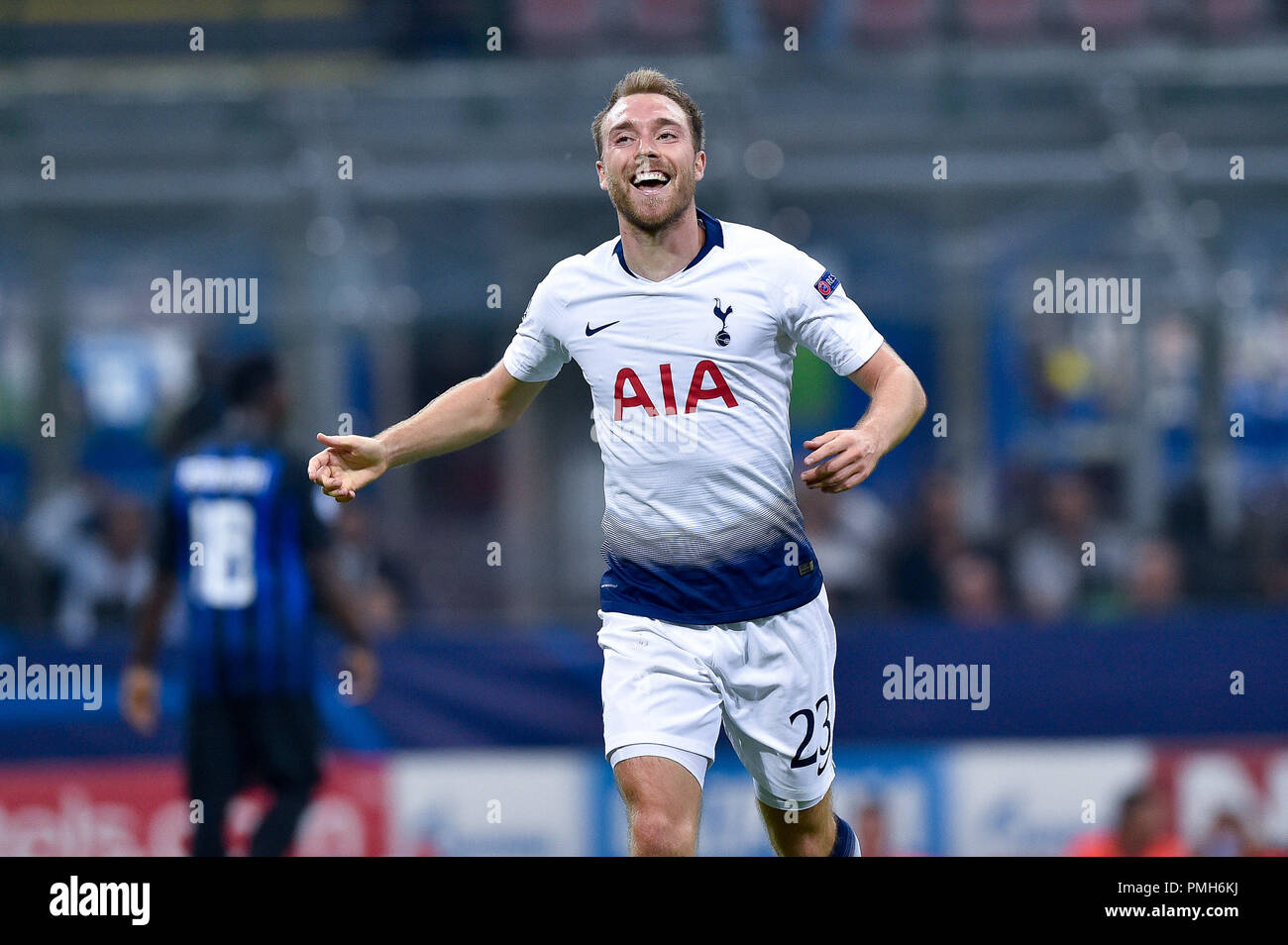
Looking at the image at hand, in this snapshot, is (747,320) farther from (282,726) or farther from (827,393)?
(827,393)

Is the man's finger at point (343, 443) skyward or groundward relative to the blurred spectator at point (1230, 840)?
skyward

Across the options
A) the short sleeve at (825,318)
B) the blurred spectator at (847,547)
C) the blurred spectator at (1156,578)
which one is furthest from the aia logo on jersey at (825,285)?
the blurred spectator at (1156,578)

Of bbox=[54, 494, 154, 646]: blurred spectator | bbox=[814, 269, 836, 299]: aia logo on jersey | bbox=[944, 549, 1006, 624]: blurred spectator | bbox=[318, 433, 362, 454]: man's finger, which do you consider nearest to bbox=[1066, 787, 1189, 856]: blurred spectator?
bbox=[944, 549, 1006, 624]: blurred spectator

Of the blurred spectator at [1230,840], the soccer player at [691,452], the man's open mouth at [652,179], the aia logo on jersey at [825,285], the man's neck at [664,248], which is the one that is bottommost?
the blurred spectator at [1230,840]

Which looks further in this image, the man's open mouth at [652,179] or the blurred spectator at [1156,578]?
the blurred spectator at [1156,578]

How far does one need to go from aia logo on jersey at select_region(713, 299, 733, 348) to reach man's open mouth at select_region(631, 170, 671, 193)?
1.11 feet

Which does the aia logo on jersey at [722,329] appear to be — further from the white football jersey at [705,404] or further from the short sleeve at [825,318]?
the short sleeve at [825,318]

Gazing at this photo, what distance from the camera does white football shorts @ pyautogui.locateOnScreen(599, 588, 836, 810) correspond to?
13.9 feet

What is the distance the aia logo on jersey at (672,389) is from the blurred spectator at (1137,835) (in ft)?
14.2

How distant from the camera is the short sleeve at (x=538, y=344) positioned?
14.7 feet

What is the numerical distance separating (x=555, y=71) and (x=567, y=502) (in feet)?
9.56

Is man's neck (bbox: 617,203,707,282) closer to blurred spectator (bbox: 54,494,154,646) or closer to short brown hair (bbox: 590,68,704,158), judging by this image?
short brown hair (bbox: 590,68,704,158)

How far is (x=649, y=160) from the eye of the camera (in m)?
4.23

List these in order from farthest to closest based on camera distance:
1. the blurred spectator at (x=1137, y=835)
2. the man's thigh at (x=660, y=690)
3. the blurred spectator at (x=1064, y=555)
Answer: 1. the blurred spectator at (x=1064, y=555)
2. the blurred spectator at (x=1137, y=835)
3. the man's thigh at (x=660, y=690)
